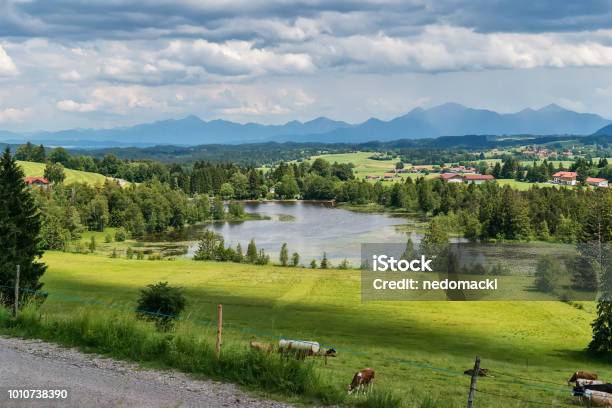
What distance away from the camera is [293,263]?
93938 millimetres

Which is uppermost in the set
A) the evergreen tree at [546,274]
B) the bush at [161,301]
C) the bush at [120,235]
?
the bush at [161,301]

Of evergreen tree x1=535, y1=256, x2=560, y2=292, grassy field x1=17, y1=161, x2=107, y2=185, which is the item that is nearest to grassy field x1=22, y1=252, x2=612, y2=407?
evergreen tree x1=535, y1=256, x2=560, y2=292

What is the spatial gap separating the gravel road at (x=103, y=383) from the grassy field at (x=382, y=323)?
2.64 m

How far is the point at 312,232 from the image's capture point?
5261 inches

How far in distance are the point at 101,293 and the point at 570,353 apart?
40558 mm

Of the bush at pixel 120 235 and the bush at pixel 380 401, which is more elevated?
the bush at pixel 380 401

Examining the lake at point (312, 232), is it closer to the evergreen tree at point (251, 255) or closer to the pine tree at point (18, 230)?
the evergreen tree at point (251, 255)

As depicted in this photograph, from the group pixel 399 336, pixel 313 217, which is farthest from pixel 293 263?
pixel 313 217

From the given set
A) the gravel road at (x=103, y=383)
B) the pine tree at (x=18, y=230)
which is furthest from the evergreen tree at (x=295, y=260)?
the gravel road at (x=103, y=383)

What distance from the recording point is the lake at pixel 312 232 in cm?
10931

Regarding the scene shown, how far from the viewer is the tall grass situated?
12.5 m

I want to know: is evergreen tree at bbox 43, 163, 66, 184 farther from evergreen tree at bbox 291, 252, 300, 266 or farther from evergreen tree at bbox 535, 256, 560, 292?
evergreen tree at bbox 535, 256, 560, 292

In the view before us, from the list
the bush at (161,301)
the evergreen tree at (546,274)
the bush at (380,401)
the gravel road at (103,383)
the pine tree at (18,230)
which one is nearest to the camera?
the gravel road at (103,383)

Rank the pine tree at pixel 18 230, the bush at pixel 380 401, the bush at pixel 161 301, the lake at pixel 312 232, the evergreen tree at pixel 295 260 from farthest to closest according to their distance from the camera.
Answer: the lake at pixel 312 232 < the evergreen tree at pixel 295 260 < the pine tree at pixel 18 230 < the bush at pixel 161 301 < the bush at pixel 380 401
